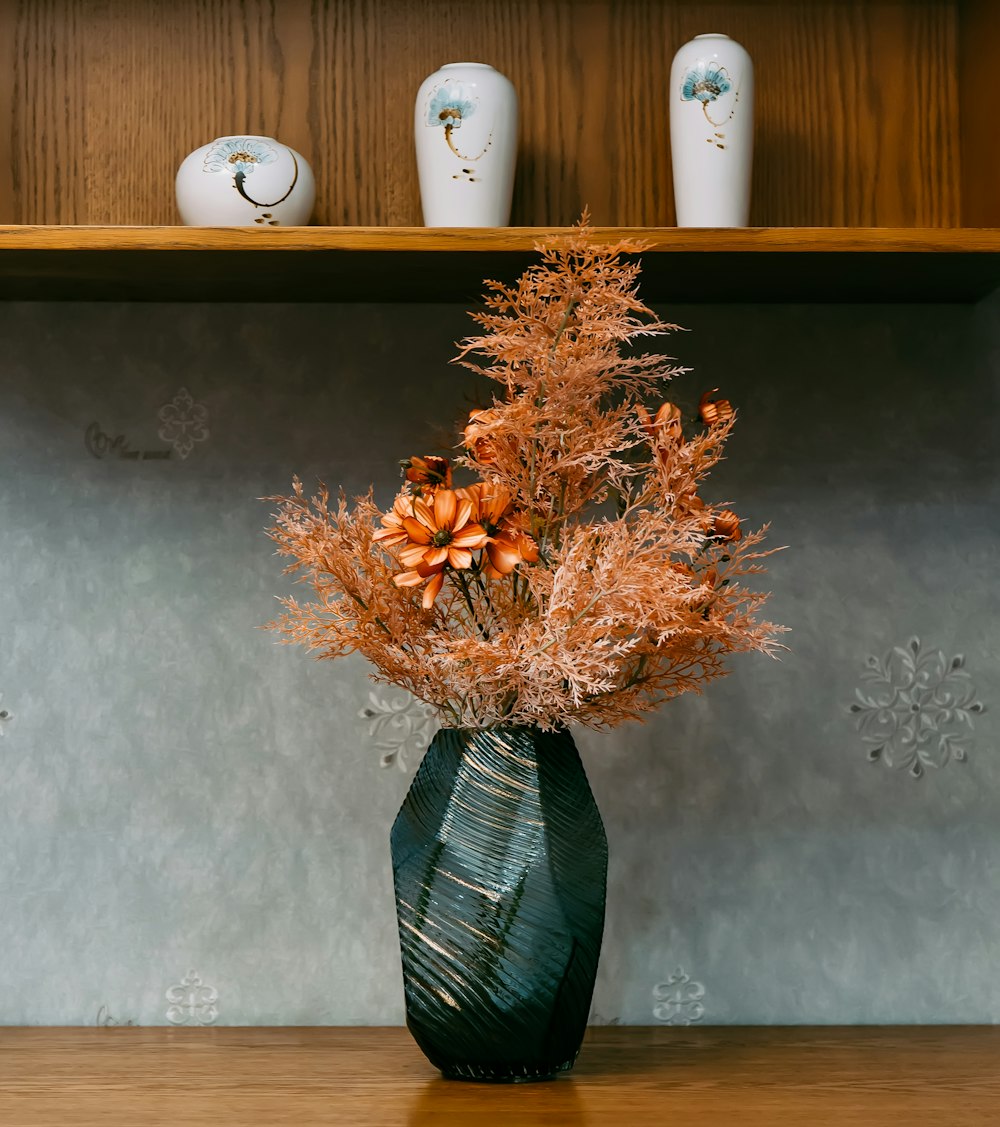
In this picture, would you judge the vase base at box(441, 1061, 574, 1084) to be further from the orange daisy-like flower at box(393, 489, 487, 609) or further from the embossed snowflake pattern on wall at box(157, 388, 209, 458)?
the embossed snowflake pattern on wall at box(157, 388, 209, 458)


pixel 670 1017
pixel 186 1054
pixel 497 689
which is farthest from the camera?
pixel 670 1017

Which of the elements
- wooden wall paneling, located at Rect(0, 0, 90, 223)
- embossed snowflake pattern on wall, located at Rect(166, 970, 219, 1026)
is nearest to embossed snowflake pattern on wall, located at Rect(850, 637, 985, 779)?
embossed snowflake pattern on wall, located at Rect(166, 970, 219, 1026)

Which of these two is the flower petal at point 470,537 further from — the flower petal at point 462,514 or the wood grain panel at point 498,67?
the wood grain panel at point 498,67

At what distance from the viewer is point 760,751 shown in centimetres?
133

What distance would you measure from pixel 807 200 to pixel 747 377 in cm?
20

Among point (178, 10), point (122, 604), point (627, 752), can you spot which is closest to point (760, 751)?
point (627, 752)

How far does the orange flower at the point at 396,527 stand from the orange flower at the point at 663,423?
8.4 inches

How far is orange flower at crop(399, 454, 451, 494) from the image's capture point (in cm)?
102

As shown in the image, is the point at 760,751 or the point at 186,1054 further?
the point at 760,751

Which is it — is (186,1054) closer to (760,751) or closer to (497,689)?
(497,689)

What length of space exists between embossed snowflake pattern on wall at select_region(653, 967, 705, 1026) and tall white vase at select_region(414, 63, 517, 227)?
0.82m

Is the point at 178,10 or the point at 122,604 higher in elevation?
the point at 178,10

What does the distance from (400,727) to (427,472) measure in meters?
0.40

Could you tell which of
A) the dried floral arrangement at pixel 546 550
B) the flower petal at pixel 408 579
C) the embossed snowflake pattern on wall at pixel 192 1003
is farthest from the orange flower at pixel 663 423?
the embossed snowflake pattern on wall at pixel 192 1003
